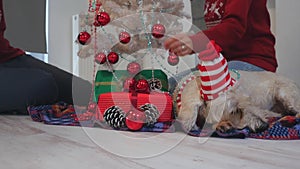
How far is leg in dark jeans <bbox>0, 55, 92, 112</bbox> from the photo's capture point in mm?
1532

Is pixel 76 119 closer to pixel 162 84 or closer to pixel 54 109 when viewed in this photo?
pixel 54 109

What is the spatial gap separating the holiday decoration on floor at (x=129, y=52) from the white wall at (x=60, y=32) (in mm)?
1756

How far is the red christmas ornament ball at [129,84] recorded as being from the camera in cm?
112

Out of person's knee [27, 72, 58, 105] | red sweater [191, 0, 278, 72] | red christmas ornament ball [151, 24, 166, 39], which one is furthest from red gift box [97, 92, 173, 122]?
person's knee [27, 72, 58, 105]

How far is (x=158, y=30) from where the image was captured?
110cm

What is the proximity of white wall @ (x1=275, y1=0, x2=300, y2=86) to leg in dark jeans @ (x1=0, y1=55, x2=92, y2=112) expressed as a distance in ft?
3.56

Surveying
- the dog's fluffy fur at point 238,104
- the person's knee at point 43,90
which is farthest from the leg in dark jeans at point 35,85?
the dog's fluffy fur at point 238,104

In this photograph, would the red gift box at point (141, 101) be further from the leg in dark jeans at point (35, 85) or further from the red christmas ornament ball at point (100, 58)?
the leg in dark jeans at point (35, 85)

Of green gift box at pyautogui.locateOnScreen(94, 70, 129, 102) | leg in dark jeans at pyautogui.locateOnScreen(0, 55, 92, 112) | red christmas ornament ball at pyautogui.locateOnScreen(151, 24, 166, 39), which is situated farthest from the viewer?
leg in dark jeans at pyautogui.locateOnScreen(0, 55, 92, 112)

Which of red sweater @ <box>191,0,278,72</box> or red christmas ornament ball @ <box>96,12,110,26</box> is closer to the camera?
red christmas ornament ball @ <box>96,12,110,26</box>

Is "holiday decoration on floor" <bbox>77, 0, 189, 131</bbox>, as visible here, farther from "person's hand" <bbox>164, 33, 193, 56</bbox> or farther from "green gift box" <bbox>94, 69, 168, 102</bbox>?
"person's hand" <bbox>164, 33, 193, 56</bbox>

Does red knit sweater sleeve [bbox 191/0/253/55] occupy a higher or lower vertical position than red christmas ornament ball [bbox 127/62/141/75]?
higher

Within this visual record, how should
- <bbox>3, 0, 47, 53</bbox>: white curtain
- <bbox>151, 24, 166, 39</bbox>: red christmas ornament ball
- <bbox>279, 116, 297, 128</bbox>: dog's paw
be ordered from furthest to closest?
<bbox>3, 0, 47, 53</bbox>: white curtain
<bbox>151, 24, 166, 39</bbox>: red christmas ornament ball
<bbox>279, 116, 297, 128</bbox>: dog's paw

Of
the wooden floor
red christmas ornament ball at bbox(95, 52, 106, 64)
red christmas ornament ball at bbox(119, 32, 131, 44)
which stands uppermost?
red christmas ornament ball at bbox(119, 32, 131, 44)
